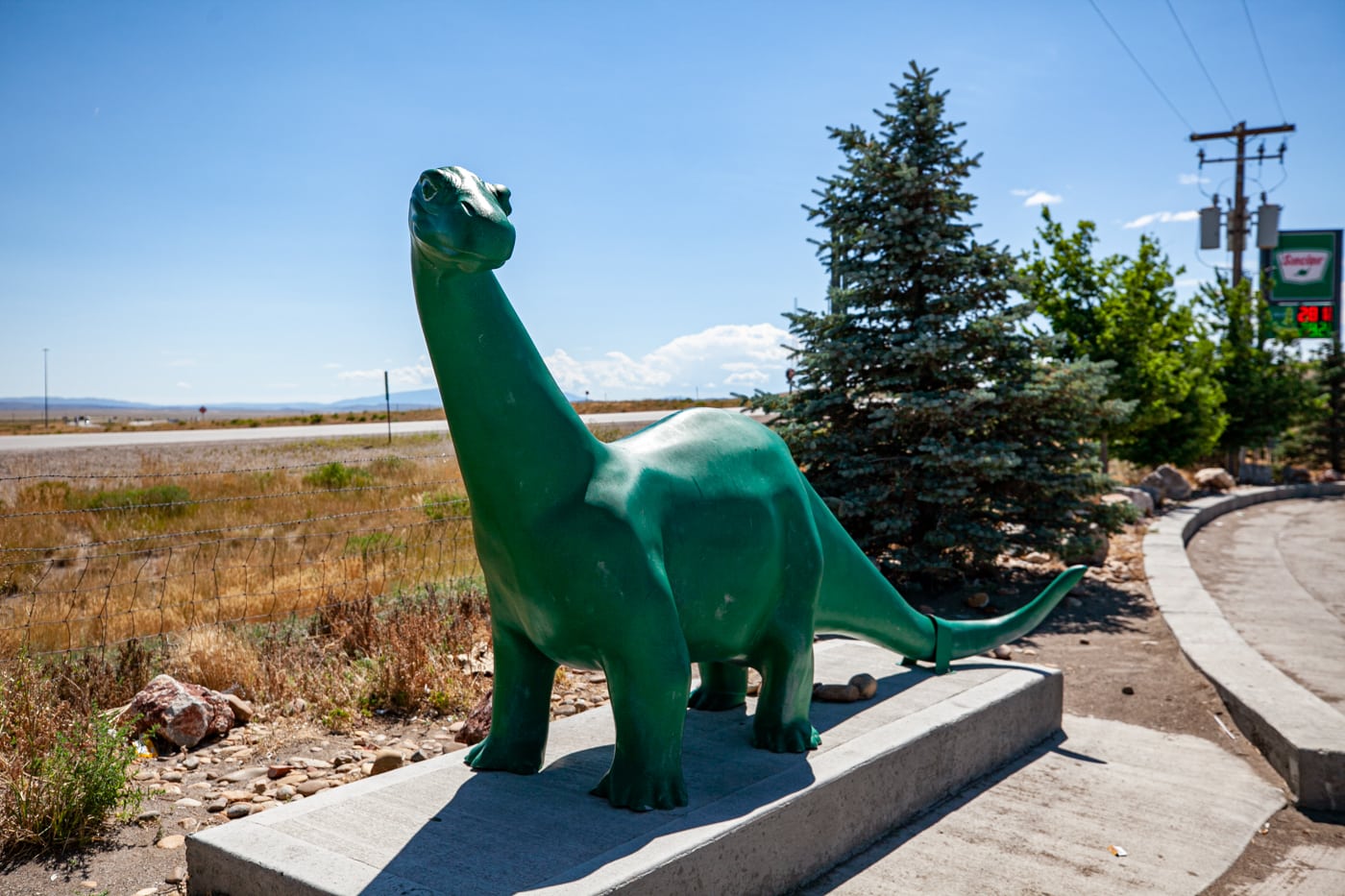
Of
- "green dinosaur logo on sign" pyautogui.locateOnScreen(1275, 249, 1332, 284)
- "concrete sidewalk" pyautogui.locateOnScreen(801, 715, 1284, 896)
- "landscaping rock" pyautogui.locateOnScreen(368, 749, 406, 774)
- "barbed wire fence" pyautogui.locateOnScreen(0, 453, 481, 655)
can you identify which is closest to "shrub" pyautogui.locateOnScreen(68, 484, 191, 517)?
"barbed wire fence" pyautogui.locateOnScreen(0, 453, 481, 655)

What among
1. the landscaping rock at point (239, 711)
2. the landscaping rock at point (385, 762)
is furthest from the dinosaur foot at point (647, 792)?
the landscaping rock at point (239, 711)

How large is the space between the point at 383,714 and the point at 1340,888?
4.23 meters

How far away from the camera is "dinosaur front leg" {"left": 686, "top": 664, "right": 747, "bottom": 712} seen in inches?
175

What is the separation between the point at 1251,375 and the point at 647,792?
68.1 feet

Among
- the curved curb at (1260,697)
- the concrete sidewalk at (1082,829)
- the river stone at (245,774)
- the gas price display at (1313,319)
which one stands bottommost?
the concrete sidewalk at (1082,829)

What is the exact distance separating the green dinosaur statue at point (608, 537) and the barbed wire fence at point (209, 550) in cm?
312

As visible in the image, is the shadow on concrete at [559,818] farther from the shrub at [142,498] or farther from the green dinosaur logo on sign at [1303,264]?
the green dinosaur logo on sign at [1303,264]

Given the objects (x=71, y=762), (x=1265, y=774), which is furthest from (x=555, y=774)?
(x=1265, y=774)

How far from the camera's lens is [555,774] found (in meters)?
3.56

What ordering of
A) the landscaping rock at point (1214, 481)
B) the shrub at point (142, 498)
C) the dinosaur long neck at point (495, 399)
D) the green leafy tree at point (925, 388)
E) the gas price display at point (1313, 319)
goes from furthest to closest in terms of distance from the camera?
the gas price display at point (1313, 319) → the landscaping rock at point (1214, 481) → the shrub at point (142, 498) → the green leafy tree at point (925, 388) → the dinosaur long neck at point (495, 399)

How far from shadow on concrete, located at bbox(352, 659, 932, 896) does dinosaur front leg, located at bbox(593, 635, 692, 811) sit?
60 mm

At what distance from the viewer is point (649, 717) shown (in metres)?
3.11

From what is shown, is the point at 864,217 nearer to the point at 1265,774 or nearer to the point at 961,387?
the point at 961,387

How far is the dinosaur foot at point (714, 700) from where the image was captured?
4.47 meters
